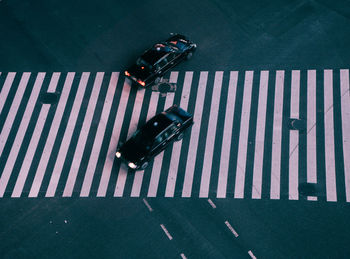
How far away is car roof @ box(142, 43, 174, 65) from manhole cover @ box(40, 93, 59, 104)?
6199 mm

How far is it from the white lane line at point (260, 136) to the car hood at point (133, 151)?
612 centimetres

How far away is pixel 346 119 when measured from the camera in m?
22.0

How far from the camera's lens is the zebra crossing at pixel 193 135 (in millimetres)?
20547

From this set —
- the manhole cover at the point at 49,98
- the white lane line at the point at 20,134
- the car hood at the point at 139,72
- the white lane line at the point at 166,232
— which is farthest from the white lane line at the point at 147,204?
the manhole cover at the point at 49,98

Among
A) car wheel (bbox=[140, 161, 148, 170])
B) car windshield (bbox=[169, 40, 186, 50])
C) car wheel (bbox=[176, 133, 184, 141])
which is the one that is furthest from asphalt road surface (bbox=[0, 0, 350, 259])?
car windshield (bbox=[169, 40, 186, 50])

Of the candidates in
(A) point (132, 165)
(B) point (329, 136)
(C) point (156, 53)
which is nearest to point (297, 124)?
(B) point (329, 136)

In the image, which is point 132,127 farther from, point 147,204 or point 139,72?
point 147,204

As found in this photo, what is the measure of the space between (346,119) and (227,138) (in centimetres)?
693

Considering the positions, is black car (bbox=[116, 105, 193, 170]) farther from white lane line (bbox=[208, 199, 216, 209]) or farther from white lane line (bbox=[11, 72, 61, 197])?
white lane line (bbox=[11, 72, 61, 197])

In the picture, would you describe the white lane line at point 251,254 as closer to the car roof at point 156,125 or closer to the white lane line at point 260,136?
the white lane line at point 260,136

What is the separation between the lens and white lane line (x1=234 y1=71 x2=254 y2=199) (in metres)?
20.4

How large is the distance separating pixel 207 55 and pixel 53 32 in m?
11.1

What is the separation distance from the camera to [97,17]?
27625 mm

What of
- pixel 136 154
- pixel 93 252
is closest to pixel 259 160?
pixel 136 154
